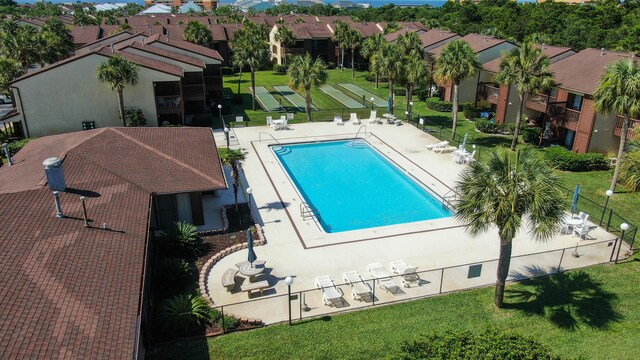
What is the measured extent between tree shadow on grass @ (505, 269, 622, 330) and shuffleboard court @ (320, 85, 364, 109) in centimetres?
3272

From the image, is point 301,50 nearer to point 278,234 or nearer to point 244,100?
point 244,100

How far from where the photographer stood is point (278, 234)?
22.9m

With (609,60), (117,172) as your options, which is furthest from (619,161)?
(117,172)

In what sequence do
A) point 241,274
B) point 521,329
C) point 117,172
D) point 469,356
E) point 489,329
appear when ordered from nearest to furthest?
point 469,356, point 489,329, point 521,329, point 241,274, point 117,172

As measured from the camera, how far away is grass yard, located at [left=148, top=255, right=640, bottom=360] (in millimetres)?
15086

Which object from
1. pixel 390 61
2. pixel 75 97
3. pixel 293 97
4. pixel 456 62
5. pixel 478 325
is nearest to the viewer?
pixel 478 325

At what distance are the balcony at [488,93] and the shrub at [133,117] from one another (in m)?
31.2

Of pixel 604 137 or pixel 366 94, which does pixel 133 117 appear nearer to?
pixel 366 94

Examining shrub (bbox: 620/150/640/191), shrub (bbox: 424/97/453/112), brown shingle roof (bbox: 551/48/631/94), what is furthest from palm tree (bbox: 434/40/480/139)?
shrub (bbox: 424/97/453/112)

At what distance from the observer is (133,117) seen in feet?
121

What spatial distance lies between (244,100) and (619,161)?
37.5 m

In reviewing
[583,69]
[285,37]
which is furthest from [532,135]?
[285,37]

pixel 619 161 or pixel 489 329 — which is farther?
pixel 619 161

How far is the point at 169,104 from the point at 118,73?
230 inches
